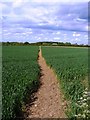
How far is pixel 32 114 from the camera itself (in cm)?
1045

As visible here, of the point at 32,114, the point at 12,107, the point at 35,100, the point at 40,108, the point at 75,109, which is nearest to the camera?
the point at 75,109

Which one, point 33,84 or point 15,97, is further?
point 33,84

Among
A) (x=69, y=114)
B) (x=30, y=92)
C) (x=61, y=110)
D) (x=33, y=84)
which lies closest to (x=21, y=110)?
(x=61, y=110)

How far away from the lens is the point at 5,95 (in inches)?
428

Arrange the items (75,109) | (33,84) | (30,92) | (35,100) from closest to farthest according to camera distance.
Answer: (75,109) < (35,100) < (30,92) < (33,84)

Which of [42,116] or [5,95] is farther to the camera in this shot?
[5,95]

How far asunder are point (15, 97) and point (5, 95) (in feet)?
1.22

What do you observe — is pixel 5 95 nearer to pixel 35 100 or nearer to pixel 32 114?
pixel 32 114

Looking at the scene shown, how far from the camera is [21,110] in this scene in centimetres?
1065

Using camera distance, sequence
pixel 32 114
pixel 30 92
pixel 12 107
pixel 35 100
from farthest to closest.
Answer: pixel 30 92, pixel 35 100, pixel 32 114, pixel 12 107

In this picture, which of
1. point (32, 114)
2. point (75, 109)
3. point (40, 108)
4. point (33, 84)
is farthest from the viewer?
point (33, 84)

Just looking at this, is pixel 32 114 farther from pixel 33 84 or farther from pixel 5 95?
pixel 33 84

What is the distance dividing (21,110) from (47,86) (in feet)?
19.5

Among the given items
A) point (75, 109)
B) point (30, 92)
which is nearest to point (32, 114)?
point (75, 109)
